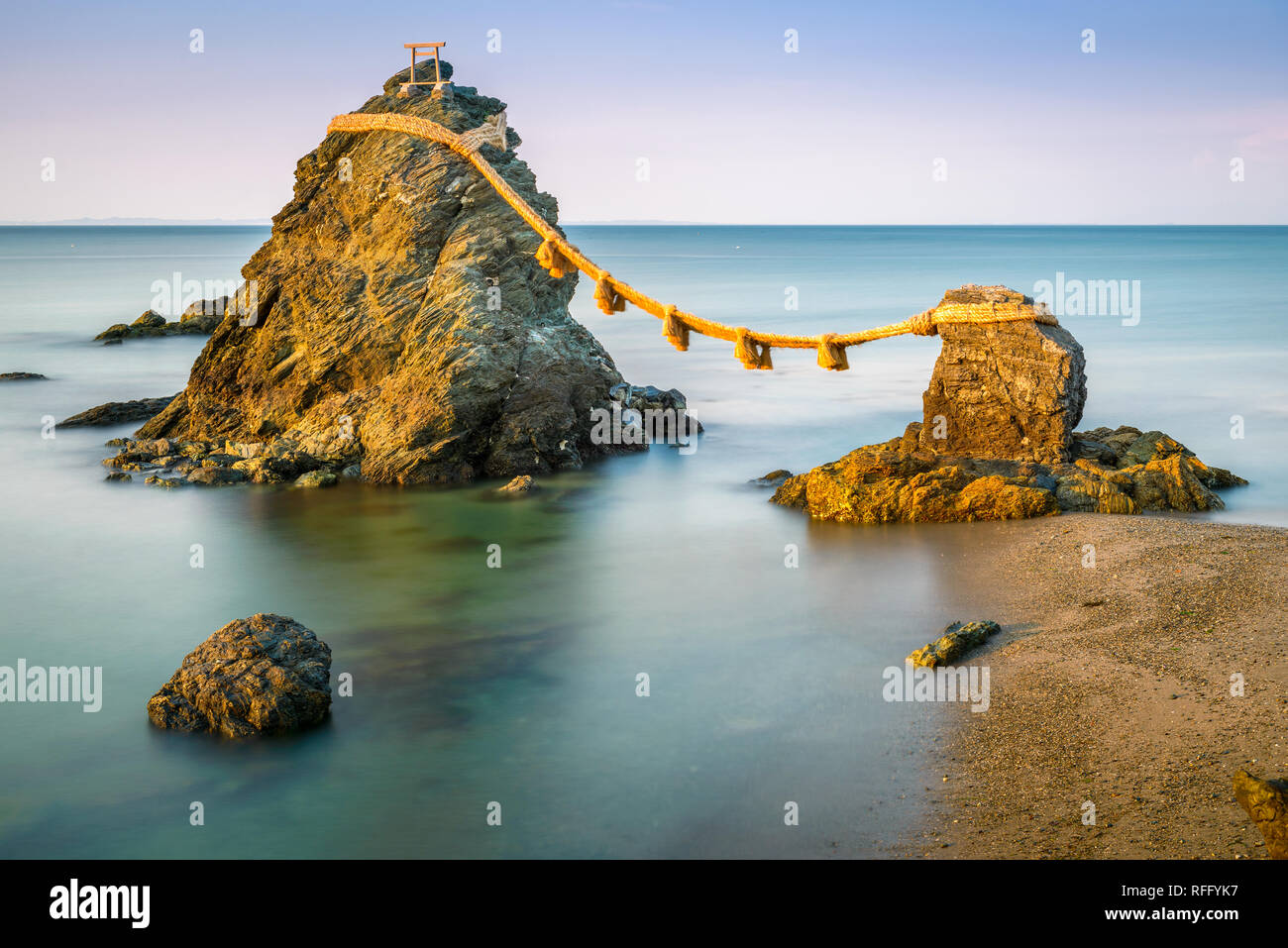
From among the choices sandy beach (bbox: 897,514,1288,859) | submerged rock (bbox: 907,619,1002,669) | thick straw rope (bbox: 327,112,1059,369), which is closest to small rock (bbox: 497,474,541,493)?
thick straw rope (bbox: 327,112,1059,369)

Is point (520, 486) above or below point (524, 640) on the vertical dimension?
above

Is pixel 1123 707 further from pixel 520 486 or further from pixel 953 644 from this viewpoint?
pixel 520 486

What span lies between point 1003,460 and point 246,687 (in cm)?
872

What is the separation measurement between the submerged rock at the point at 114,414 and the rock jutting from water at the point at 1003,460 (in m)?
11.2

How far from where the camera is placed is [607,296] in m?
9.69

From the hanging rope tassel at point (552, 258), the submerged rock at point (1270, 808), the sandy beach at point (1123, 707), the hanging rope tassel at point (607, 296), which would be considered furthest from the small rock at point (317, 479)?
the submerged rock at point (1270, 808)

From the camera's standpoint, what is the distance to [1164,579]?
9.46 metres

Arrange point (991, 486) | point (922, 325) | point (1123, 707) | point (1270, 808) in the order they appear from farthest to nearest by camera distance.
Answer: point (991, 486), point (922, 325), point (1123, 707), point (1270, 808)

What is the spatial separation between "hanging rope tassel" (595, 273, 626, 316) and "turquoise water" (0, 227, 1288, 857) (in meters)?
2.68

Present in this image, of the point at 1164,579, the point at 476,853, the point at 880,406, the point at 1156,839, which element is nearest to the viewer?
the point at 1156,839

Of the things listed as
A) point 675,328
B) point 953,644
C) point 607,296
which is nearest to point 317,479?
point 607,296

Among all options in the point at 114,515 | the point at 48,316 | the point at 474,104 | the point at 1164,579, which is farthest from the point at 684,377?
the point at 48,316
